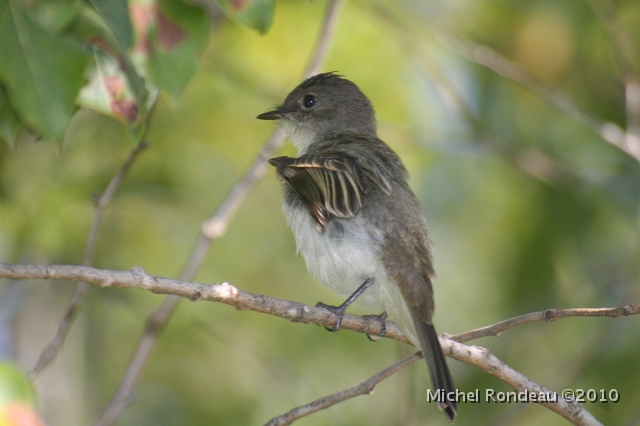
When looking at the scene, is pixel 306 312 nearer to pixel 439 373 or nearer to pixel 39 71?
pixel 439 373

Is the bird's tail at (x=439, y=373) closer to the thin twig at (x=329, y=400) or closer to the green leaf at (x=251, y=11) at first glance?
the thin twig at (x=329, y=400)

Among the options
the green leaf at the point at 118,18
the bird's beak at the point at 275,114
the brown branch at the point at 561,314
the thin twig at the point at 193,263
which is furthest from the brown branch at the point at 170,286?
the bird's beak at the point at 275,114

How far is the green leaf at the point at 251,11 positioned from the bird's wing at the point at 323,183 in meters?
0.88

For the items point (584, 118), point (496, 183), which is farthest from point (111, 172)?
point (496, 183)

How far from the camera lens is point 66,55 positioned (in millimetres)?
2436

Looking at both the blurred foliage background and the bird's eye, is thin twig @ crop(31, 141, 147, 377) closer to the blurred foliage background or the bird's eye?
the blurred foliage background

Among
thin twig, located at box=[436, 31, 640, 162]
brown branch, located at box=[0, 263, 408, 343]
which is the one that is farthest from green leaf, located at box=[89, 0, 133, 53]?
thin twig, located at box=[436, 31, 640, 162]

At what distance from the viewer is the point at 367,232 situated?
3.65 metres

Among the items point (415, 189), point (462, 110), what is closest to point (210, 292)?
point (462, 110)

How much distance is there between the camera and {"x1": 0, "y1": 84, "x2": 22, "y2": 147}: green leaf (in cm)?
272

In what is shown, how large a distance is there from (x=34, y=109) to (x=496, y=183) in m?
5.40

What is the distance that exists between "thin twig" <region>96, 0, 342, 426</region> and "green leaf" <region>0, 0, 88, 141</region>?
159cm

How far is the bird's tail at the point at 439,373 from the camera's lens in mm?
2922

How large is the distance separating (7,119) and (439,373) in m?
1.91
